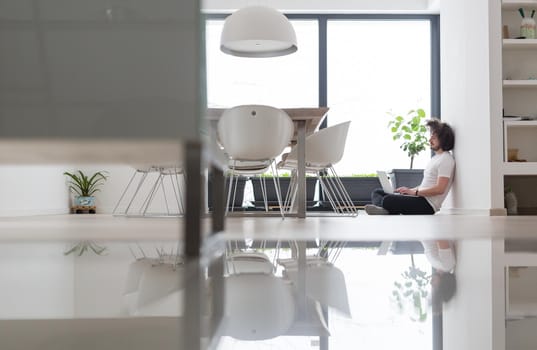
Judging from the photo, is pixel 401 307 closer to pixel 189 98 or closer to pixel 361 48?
pixel 189 98

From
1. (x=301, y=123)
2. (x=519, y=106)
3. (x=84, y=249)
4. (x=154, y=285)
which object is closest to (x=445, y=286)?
(x=154, y=285)

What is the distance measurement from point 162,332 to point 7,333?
130mm

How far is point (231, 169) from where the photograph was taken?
3818 mm

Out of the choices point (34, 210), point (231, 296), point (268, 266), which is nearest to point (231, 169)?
point (34, 210)

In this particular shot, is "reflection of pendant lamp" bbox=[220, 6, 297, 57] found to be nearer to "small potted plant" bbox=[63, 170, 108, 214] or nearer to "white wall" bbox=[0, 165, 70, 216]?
"white wall" bbox=[0, 165, 70, 216]

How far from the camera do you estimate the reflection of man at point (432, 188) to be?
481 cm

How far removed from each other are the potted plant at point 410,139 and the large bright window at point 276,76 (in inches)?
36.3

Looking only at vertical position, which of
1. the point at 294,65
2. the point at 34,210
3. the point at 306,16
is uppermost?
the point at 306,16

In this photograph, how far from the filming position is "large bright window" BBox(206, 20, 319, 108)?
Result: 21.0ft

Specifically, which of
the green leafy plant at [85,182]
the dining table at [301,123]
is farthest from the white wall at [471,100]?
the green leafy plant at [85,182]

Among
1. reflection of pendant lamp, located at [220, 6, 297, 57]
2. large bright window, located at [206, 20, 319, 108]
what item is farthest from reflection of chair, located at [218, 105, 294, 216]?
large bright window, located at [206, 20, 319, 108]

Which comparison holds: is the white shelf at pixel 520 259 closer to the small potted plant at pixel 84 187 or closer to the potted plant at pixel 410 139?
the potted plant at pixel 410 139

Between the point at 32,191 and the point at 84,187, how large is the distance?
0.75 metres

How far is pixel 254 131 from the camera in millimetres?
3381
